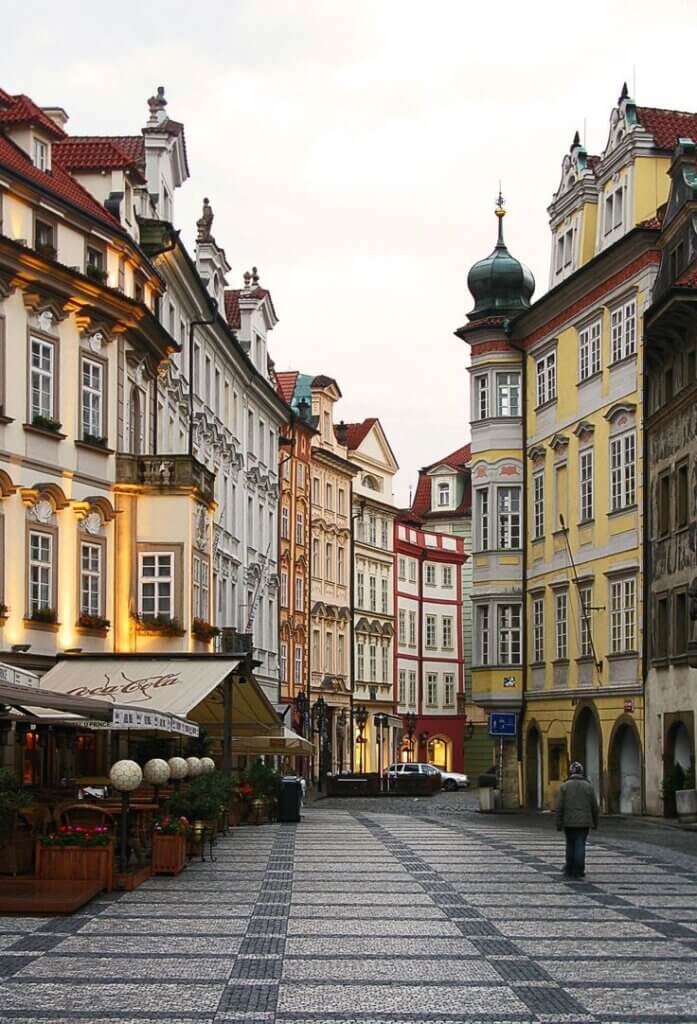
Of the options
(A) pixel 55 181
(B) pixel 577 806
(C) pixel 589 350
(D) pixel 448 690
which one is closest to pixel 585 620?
(C) pixel 589 350

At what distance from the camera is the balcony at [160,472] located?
39312mm

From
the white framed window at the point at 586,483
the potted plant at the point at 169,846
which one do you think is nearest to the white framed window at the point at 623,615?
the white framed window at the point at 586,483

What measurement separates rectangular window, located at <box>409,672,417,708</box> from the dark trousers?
79672 millimetres

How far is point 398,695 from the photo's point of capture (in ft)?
335

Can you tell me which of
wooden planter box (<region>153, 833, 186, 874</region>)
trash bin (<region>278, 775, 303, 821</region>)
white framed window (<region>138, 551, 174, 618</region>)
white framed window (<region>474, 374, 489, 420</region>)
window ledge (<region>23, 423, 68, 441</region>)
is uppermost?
white framed window (<region>474, 374, 489, 420</region>)

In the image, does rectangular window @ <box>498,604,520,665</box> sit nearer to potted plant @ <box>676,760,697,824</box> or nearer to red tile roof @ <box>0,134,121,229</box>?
potted plant @ <box>676,760,697,824</box>

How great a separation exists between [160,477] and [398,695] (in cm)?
6409

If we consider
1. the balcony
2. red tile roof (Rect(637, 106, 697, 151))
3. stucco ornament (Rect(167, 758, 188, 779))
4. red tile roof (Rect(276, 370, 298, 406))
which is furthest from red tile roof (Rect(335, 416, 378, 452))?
stucco ornament (Rect(167, 758, 188, 779))

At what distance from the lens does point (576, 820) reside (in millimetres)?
24812

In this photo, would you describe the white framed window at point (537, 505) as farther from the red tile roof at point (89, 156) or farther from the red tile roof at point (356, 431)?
the red tile roof at point (356, 431)

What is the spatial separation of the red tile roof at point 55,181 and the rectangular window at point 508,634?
22.4m

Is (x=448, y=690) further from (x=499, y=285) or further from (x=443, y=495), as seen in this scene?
(x=499, y=285)

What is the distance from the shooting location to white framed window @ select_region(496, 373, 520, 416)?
58.6 m

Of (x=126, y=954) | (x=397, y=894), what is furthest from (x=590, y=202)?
(x=126, y=954)
